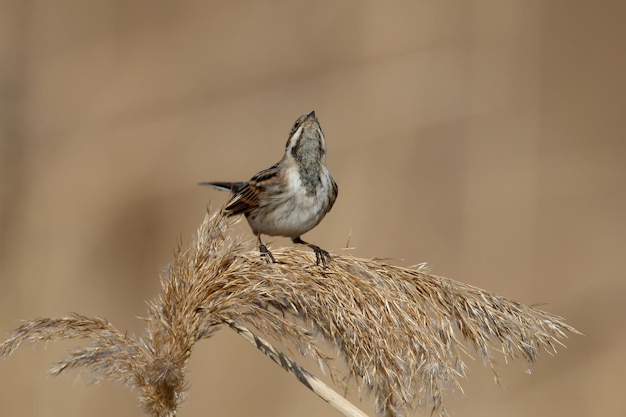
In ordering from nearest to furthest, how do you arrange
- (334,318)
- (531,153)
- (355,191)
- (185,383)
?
(185,383)
(334,318)
(355,191)
(531,153)

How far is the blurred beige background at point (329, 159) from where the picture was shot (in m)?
3.72

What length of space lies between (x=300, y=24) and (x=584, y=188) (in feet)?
5.28

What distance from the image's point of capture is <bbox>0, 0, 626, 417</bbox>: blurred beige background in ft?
12.2

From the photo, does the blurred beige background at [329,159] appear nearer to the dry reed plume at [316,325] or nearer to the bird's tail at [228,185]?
the bird's tail at [228,185]

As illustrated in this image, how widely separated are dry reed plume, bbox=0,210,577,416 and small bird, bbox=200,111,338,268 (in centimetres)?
74

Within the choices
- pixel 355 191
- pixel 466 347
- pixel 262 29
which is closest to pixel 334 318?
pixel 466 347

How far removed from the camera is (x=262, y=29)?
168 inches

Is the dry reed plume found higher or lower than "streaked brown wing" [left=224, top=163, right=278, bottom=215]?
lower

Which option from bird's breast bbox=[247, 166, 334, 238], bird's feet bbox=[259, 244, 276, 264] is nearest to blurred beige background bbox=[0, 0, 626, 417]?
bird's breast bbox=[247, 166, 334, 238]

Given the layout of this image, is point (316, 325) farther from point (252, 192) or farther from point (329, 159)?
point (329, 159)

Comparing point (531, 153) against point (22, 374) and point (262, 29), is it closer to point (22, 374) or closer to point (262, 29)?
point (262, 29)

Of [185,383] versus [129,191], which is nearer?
[185,383]

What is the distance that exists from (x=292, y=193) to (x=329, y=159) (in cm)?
144

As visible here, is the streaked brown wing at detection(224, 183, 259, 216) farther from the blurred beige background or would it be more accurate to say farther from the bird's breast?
the blurred beige background
